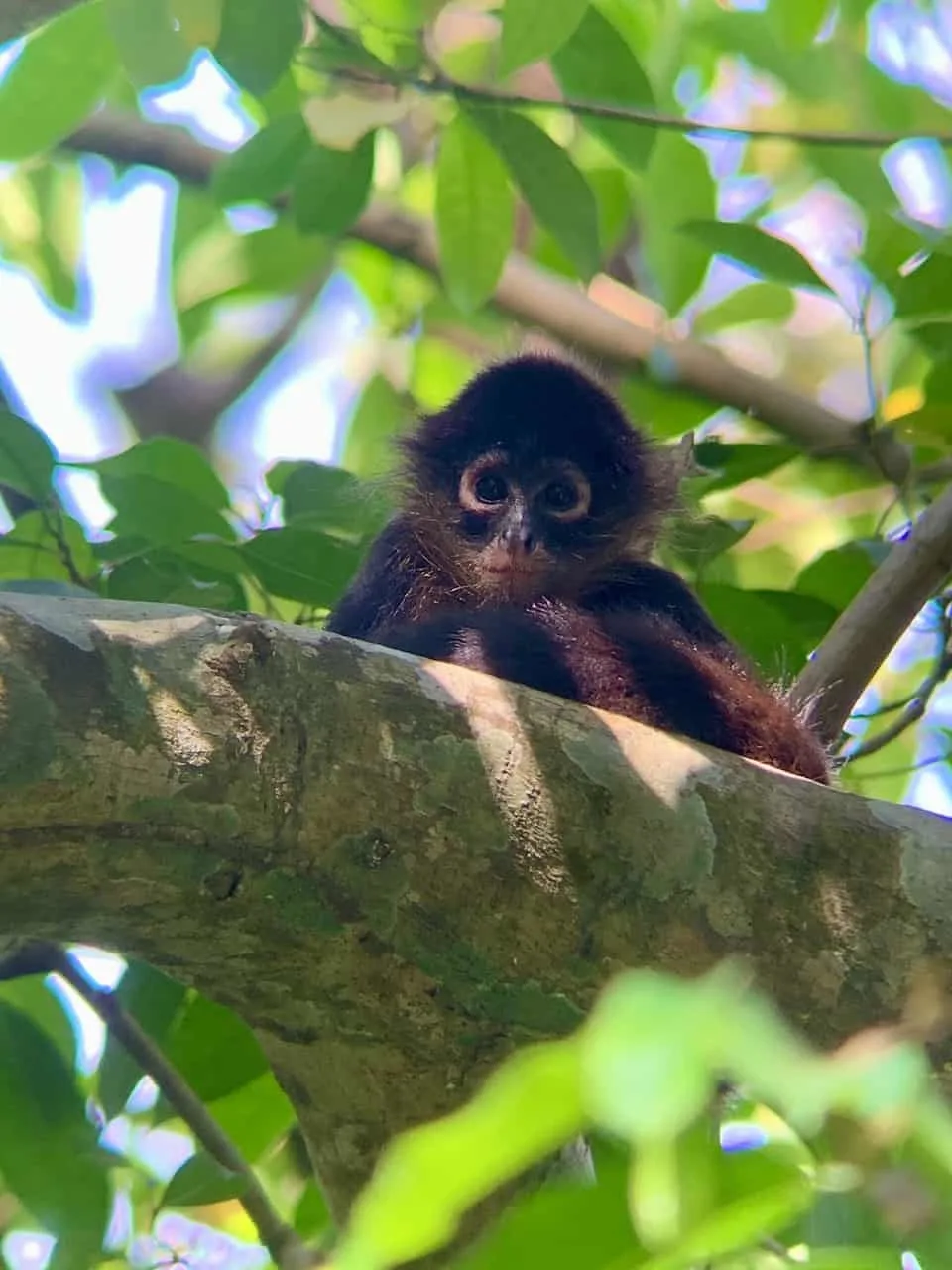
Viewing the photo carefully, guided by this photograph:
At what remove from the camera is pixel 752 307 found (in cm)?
433

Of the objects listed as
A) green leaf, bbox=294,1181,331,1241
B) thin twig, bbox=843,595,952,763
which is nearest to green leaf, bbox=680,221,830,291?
thin twig, bbox=843,595,952,763

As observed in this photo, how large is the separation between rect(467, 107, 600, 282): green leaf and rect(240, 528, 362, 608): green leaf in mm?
832

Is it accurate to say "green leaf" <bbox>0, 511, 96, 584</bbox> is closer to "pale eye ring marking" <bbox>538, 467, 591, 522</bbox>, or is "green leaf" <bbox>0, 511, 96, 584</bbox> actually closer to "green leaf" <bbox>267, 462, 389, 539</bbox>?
"green leaf" <bbox>267, 462, 389, 539</bbox>

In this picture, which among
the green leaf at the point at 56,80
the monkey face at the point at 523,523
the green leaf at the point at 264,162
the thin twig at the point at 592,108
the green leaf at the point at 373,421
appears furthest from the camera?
the green leaf at the point at 373,421

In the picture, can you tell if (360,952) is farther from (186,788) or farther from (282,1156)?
(282,1156)

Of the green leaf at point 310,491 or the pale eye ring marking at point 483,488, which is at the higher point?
the pale eye ring marking at point 483,488

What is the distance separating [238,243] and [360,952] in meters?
2.80

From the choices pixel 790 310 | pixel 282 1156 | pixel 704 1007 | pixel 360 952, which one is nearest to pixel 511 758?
pixel 360 952

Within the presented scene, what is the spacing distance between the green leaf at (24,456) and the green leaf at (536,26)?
1.18 m

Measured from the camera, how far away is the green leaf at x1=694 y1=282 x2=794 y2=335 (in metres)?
4.32

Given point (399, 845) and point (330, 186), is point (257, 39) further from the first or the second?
point (399, 845)

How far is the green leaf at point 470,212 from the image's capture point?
359cm

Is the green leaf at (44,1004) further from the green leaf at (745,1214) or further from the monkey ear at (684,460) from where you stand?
the green leaf at (745,1214)

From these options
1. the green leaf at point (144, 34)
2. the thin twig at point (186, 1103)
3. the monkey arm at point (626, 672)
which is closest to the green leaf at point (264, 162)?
the green leaf at point (144, 34)
